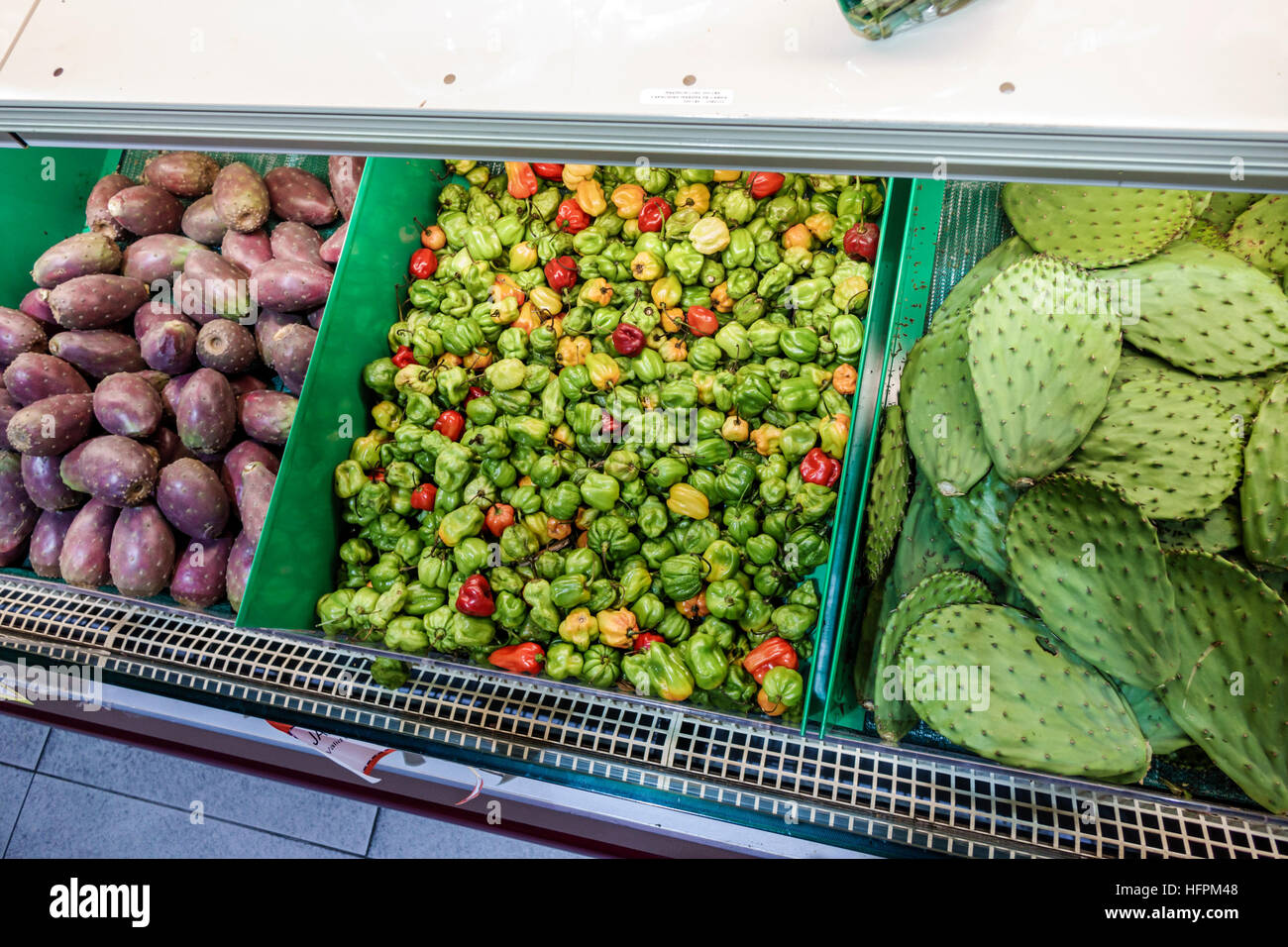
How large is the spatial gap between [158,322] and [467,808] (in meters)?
1.86

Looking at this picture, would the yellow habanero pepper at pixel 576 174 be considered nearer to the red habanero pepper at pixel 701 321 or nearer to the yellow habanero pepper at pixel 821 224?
the red habanero pepper at pixel 701 321

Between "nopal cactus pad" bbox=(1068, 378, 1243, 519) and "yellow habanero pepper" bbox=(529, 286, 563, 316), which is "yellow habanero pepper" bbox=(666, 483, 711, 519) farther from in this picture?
"nopal cactus pad" bbox=(1068, 378, 1243, 519)

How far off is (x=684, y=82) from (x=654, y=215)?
1.59 meters

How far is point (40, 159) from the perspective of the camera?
2850 millimetres

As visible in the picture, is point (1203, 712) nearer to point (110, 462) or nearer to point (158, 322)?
point (110, 462)

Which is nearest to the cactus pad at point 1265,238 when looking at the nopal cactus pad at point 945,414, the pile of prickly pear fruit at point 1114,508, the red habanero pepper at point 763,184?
the pile of prickly pear fruit at point 1114,508

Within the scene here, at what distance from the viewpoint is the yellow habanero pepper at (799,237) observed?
7.72 ft

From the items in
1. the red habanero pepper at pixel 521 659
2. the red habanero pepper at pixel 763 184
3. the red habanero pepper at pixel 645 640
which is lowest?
the red habanero pepper at pixel 521 659

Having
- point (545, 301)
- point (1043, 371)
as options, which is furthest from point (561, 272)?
point (1043, 371)

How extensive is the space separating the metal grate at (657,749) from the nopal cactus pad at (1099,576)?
0.89 ft

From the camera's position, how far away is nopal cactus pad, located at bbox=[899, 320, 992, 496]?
1.64 metres

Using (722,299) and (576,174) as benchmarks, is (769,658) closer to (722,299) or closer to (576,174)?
(722,299)

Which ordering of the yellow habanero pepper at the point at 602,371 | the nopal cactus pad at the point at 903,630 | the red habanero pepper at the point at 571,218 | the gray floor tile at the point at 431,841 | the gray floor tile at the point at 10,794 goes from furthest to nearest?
the gray floor tile at the point at 10,794 → the gray floor tile at the point at 431,841 → the red habanero pepper at the point at 571,218 → the yellow habanero pepper at the point at 602,371 → the nopal cactus pad at the point at 903,630

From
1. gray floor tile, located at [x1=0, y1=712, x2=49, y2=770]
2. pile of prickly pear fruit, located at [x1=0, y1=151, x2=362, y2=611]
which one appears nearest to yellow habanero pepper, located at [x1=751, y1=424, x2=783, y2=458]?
pile of prickly pear fruit, located at [x1=0, y1=151, x2=362, y2=611]
